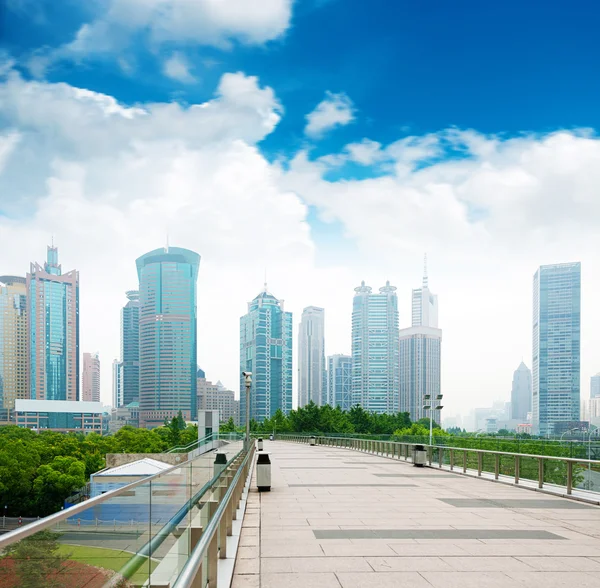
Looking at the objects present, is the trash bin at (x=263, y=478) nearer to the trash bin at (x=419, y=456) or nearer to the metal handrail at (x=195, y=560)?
the metal handrail at (x=195, y=560)

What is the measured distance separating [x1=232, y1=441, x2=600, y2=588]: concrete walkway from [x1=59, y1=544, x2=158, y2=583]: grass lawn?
4204 mm

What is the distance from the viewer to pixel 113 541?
2568mm

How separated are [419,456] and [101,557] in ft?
79.9

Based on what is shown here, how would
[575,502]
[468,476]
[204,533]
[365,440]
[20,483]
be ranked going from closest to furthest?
1. [204,533]
2. [575,502]
3. [468,476]
4. [365,440]
5. [20,483]

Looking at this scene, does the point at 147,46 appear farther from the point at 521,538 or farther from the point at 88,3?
the point at 521,538

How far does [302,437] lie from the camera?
208ft

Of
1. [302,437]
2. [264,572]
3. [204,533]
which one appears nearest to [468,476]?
[264,572]

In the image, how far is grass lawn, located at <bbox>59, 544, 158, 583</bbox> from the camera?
2.15m

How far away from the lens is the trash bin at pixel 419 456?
2552cm

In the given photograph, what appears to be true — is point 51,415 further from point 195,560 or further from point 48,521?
point 48,521

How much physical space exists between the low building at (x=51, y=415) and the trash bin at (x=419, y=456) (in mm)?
166768

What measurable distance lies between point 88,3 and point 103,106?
40957 millimetres

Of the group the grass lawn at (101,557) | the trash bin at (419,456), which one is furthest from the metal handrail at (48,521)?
the trash bin at (419,456)

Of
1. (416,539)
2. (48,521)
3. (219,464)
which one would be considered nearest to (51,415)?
(416,539)
